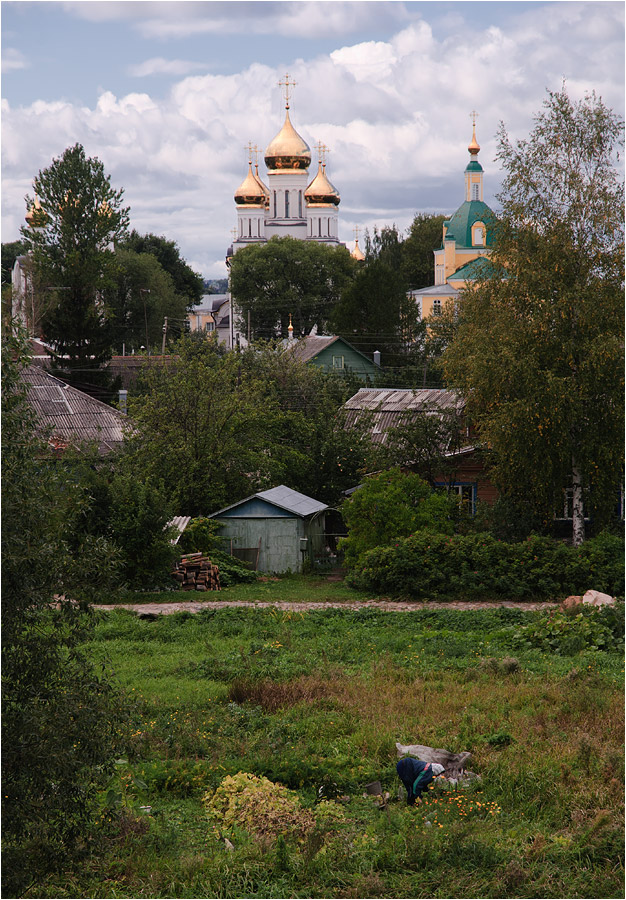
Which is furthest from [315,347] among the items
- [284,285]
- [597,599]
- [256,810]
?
[256,810]

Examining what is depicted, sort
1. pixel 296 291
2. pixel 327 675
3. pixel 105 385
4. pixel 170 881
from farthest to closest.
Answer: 1. pixel 296 291
2. pixel 105 385
3. pixel 327 675
4. pixel 170 881

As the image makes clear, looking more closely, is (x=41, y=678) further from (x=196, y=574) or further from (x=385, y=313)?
(x=385, y=313)

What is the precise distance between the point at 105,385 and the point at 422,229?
55.1 metres

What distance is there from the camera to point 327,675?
12820mm

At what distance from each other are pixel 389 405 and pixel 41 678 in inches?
1009

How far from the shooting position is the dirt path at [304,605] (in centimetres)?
1841

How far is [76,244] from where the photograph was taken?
154 ft

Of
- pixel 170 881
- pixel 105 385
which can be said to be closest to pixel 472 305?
pixel 170 881

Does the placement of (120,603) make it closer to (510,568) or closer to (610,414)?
(510,568)

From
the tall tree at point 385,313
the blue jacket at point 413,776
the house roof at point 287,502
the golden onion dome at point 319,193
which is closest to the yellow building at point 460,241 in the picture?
the golden onion dome at point 319,193

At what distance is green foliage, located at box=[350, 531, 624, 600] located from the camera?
63.6 ft

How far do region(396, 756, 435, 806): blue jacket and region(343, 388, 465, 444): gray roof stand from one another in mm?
18305

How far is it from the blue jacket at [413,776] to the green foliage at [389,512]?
12124mm

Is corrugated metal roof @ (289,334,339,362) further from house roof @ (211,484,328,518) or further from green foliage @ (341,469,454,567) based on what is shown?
green foliage @ (341,469,454,567)
